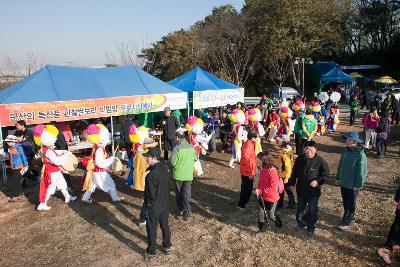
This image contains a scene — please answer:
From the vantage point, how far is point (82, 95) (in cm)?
1057

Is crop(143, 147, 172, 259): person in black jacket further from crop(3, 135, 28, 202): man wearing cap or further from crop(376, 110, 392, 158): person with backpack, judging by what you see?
crop(376, 110, 392, 158): person with backpack

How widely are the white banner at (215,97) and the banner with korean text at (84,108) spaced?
759 millimetres

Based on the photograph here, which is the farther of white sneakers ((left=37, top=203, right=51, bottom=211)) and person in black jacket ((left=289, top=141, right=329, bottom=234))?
white sneakers ((left=37, top=203, right=51, bottom=211))

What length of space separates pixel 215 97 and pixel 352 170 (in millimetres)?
8901

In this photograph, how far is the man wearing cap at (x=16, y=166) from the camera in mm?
7750

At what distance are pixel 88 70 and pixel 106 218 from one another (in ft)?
21.5

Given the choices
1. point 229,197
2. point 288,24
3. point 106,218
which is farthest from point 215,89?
point 288,24

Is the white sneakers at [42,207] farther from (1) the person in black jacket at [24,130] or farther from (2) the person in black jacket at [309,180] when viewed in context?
(2) the person in black jacket at [309,180]

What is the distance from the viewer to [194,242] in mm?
Result: 5957

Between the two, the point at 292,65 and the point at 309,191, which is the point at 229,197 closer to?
the point at 309,191

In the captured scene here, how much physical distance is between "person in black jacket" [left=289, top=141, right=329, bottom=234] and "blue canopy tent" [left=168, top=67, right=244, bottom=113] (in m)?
8.01

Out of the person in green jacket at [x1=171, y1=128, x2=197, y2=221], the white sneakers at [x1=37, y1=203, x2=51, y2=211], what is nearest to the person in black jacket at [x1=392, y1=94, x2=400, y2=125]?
the person in green jacket at [x1=171, y1=128, x2=197, y2=221]

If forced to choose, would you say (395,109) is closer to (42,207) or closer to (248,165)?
(248,165)

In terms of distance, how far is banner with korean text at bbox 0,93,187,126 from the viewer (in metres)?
9.16
